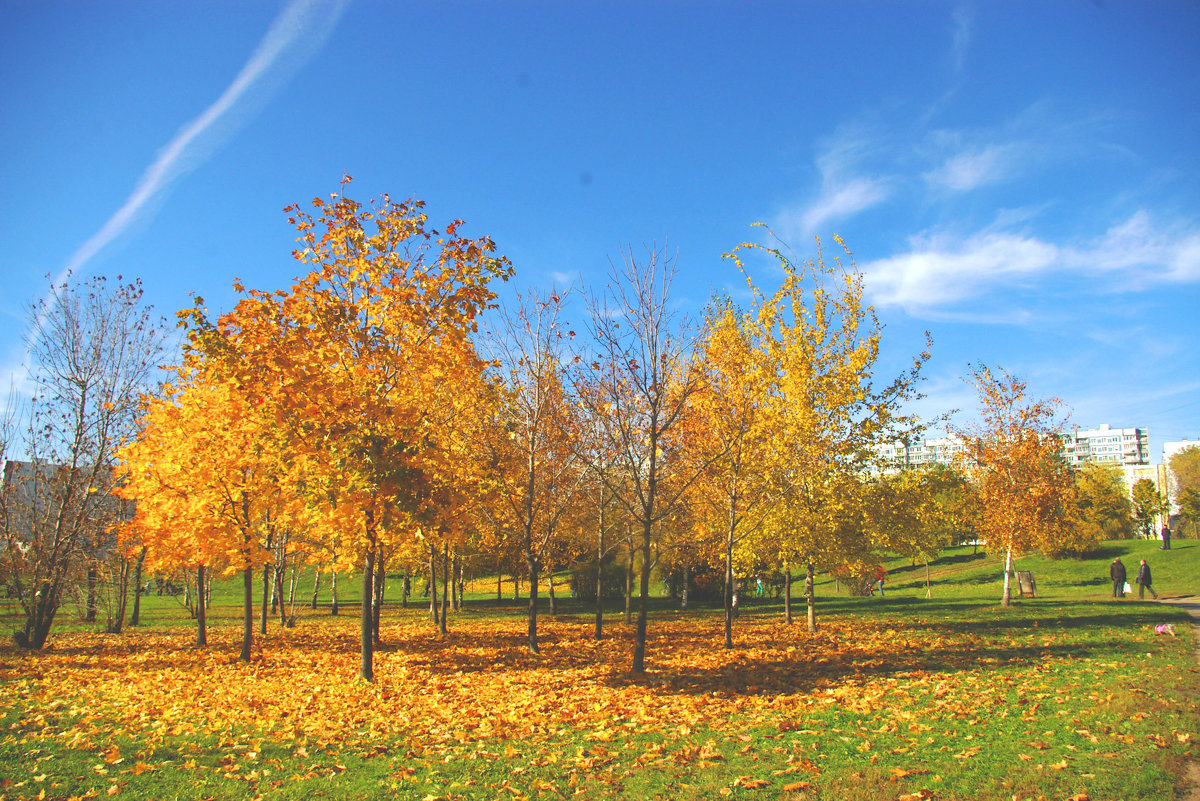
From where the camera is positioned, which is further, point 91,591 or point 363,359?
point 91,591

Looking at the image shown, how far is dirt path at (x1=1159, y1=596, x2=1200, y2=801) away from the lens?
509 centimetres

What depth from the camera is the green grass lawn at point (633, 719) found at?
5656 mm

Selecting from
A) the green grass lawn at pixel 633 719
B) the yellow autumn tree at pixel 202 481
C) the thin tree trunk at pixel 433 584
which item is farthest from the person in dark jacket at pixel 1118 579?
the yellow autumn tree at pixel 202 481

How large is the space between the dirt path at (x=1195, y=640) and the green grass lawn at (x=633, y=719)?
11cm

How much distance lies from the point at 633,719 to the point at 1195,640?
12.6 meters

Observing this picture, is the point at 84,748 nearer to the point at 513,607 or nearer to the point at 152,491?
the point at 152,491

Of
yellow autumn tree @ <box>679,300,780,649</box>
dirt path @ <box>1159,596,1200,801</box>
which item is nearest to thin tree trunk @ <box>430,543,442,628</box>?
yellow autumn tree @ <box>679,300,780,649</box>

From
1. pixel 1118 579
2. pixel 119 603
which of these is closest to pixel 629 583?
pixel 119 603

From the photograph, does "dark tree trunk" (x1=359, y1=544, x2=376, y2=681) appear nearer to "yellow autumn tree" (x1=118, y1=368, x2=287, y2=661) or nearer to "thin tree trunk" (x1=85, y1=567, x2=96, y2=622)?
"yellow autumn tree" (x1=118, y1=368, x2=287, y2=661)

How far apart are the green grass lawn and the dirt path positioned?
11 cm

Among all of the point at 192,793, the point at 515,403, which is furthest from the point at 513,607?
the point at 192,793

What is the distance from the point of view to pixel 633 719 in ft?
26.4

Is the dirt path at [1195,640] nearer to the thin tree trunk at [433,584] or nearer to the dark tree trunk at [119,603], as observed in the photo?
the thin tree trunk at [433,584]

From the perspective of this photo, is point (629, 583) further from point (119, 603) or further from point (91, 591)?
point (119, 603)
